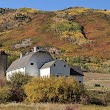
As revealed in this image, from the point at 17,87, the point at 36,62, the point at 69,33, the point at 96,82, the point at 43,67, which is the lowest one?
the point at 17,87

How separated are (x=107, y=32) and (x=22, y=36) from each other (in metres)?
32.3

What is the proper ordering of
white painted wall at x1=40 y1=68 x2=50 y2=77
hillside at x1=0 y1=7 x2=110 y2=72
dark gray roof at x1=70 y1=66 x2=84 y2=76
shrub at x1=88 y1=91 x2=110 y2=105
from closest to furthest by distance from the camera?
1. shrub at x1=88 y1=91 x2=110 y2=105
2. white painted wall at x1=40 y1=68 x2=50 y2=77
3. dark gray roof at x1=70 y1=66 x2=84 y2=76
4. hillside at x1=0 y1=7 x2=110 y2=72

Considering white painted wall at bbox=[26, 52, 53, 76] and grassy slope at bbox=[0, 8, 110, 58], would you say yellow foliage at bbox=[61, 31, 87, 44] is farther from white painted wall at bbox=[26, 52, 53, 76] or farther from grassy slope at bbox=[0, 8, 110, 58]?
white painted wall at bbox=[26, 52, 53, 76]

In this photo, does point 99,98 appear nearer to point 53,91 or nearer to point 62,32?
point 53,91

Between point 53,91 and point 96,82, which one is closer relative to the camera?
point 53,91

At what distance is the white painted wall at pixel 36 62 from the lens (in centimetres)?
6062

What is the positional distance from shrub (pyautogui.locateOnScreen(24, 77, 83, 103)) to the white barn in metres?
13.2

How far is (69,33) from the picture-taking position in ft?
476

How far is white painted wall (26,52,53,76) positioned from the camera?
60625 millimetres

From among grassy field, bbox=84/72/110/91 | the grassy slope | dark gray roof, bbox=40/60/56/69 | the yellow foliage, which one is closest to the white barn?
dark gray roof, bbox=40/60/56/69

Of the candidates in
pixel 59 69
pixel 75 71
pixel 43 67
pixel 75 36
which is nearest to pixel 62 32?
pixel 75 36

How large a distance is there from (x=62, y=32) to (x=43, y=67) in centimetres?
8793

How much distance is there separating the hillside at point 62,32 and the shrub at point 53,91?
186ft

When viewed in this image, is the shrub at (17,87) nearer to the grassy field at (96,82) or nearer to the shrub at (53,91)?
the shrub at (53,91)
